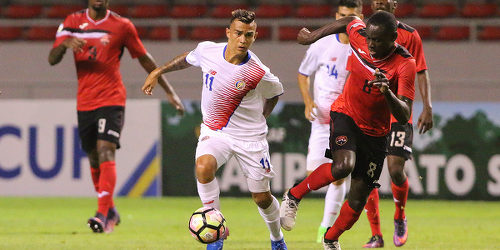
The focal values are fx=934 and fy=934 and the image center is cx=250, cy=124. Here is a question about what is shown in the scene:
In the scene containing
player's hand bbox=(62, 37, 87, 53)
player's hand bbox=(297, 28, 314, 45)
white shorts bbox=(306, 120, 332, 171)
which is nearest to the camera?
player's hand bbox=(297, 28, 314, 45)

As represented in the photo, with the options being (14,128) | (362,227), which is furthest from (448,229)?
(14,128)

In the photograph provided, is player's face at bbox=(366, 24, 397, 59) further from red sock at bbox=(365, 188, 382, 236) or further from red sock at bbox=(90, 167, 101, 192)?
red sock at bbox=(90, 167, 101, 192)

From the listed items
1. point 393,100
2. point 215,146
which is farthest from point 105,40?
point 393,100

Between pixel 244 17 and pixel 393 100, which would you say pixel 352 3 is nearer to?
pixel 244 17

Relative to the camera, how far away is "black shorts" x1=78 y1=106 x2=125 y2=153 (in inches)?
404

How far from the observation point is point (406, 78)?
708 centimetres

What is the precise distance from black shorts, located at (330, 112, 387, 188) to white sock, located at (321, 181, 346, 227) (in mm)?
1880

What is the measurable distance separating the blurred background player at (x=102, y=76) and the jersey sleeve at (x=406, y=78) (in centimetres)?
361

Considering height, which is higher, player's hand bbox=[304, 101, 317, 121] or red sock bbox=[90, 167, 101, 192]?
player's hand bbox=[304, 101, 317, 121]

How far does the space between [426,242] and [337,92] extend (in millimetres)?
1807

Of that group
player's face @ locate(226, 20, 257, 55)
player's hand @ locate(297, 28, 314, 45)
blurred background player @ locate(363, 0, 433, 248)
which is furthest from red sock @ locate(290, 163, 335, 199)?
blurred background player @ locate(363, 0, 433, 248)

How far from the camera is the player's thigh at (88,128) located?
34.2ft

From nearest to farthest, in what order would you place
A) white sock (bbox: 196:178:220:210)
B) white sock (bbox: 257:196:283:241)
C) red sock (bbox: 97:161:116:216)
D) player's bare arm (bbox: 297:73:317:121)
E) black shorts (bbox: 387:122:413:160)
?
white sock (bbox: 196:178:220:210) → white sock (bbox: 257:196:283:241) → black shorts (bbox: 387:122:413:160) → player's bare arm (bbox: 297:73:317:121) → red sock (bbox: 97:161:116:216)

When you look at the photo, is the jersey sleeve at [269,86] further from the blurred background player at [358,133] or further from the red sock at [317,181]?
the red sock at [317,181]
